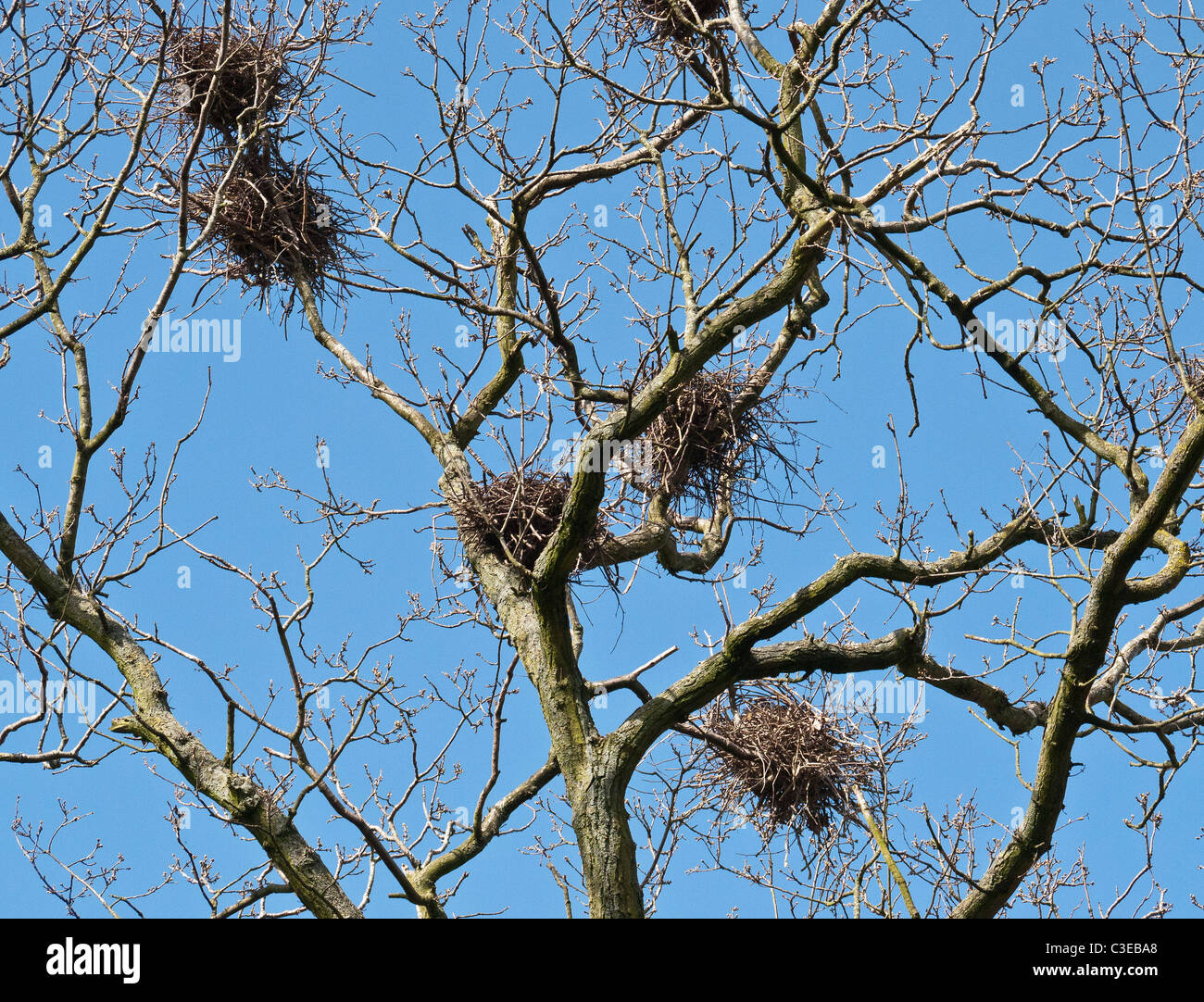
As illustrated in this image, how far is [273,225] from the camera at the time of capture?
6332 mm

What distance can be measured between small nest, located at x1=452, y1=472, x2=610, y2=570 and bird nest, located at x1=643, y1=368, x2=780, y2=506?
2.28ft

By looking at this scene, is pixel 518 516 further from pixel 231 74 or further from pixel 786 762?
pixel 231 74

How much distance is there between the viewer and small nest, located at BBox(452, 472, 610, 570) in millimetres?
5051

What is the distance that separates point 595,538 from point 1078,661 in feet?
7.27

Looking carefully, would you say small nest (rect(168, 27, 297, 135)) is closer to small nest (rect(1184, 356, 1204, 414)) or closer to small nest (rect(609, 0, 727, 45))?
small nest (rect(609, 0, 727, 45))

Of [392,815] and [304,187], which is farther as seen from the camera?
[304,187]

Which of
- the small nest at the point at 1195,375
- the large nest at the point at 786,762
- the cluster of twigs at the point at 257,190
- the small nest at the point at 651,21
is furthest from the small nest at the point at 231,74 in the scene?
the small nest at the point at 1195,375

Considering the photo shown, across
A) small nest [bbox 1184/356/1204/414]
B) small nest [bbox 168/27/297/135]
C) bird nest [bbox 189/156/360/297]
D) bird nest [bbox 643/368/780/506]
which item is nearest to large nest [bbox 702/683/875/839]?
bird nest [bbox 643/368/780/506]

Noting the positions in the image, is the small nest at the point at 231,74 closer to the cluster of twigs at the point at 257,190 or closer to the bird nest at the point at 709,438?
the cluster of twigs at the point at 257,190

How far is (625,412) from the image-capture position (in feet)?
14.6

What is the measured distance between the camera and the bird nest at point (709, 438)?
18.9ft
